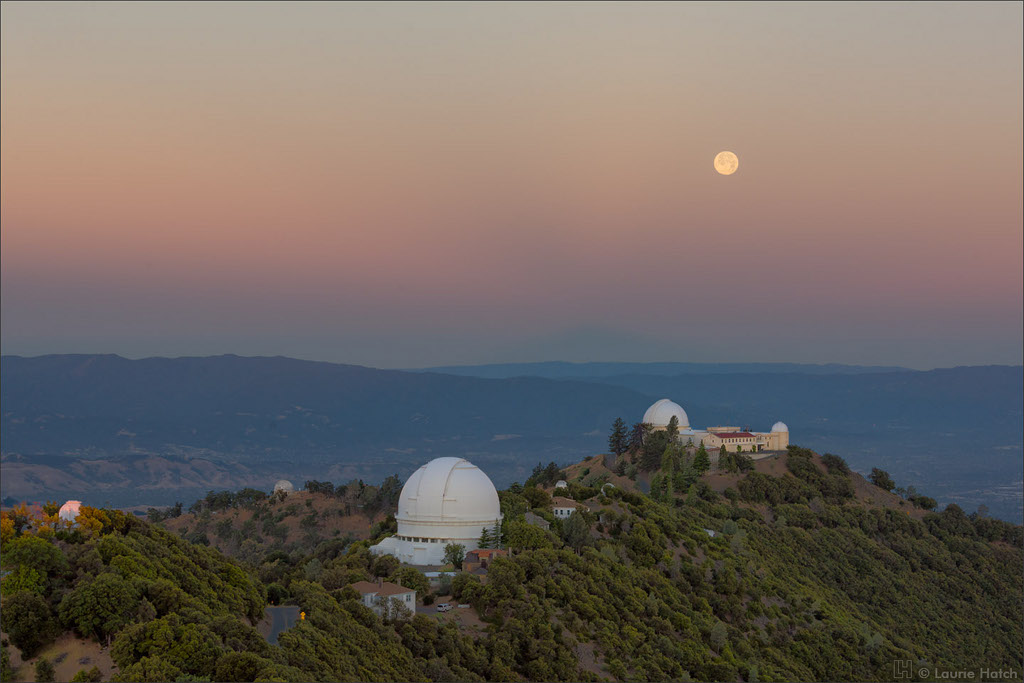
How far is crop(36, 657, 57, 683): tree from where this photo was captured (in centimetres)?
3341

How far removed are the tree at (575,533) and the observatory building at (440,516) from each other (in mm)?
4046

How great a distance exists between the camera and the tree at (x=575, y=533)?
61.3m

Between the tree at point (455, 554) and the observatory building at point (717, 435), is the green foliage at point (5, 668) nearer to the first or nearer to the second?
the tree at point (455, 554)

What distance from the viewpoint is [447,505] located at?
5941 cm

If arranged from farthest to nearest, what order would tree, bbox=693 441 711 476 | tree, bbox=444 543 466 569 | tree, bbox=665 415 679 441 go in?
tree, bbox=665 415 679 441, tree, bbox=693 441 711 476, tree, bbox=444 543 466 569

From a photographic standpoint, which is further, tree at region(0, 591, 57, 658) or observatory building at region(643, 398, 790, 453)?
observatory building at region(643, 398, 790, 453)

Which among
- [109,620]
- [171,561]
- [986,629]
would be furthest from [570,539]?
[986,629]

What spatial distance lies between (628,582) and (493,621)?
1245 centimetres

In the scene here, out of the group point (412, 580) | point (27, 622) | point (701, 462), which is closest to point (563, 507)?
point (412, 580)

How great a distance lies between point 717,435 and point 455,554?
47313 millimetres

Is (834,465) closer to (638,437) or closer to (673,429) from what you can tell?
(673,429)

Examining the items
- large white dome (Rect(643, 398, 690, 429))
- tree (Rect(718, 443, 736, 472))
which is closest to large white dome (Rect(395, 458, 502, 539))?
tree (Rect(718, 443, 736, 472))

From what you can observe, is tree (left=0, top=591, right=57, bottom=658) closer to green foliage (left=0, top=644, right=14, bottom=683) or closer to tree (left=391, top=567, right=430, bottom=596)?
green foliage (left=0, top=644, right=14, bottom=683)

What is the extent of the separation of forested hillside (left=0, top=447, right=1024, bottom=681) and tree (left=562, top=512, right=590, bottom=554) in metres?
0.17
